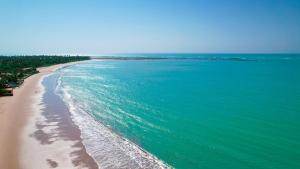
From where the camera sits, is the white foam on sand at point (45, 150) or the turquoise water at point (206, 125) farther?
the turquoise water at point (206, 125)

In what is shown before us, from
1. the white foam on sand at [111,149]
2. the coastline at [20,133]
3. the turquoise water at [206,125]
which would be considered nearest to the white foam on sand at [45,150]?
the coastline at [20,133]

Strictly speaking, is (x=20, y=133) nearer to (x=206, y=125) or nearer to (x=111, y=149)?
(x=111, y=149)

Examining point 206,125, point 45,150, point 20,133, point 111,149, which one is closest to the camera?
point 45,150

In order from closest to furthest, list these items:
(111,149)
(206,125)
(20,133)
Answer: (111,149) < (20,133) < (206,125)

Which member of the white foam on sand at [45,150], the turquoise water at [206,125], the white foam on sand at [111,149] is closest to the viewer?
the white foam on sand at [45,150]

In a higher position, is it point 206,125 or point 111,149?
point 206,125

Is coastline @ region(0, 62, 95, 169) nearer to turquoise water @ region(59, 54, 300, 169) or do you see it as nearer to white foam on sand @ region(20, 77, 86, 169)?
white foam on sand @ region(20, 77, 86, 169)

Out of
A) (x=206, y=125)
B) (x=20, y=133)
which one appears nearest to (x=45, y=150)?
(x=20, y=133)

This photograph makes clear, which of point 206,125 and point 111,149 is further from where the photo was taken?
point 206,125

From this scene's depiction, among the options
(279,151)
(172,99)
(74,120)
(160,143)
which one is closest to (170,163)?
(160,143)

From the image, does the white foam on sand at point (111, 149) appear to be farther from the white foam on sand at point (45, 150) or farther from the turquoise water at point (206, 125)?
the white foam on sand at point (45, 150)

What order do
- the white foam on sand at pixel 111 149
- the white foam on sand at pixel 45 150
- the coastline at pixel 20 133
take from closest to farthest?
the white foam on sand at pixel 45 150
the white foam on sand at pixel 111 149
the coastline at pixel 20 133

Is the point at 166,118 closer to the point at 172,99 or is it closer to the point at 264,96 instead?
the point at 172,99
